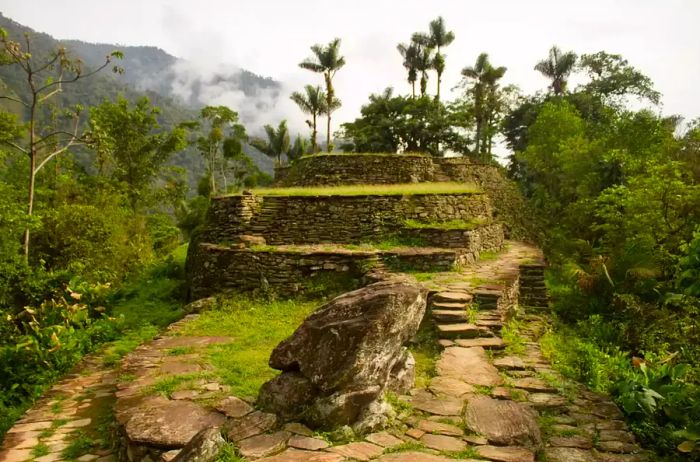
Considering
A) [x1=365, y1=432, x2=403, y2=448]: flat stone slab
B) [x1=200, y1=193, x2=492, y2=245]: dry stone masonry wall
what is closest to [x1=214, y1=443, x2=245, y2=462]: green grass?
[x1=365, y1=432, x2=403, y2=448]: flat stone slab

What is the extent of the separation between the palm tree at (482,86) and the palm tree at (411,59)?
3.25 meters

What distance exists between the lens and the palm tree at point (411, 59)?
93.0 ft

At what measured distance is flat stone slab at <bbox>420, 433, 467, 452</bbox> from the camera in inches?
133

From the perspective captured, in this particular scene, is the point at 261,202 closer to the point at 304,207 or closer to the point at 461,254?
the point at 304,207

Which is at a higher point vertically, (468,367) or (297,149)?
(297,149)

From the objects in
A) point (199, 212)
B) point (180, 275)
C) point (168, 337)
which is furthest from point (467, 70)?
point (168, 337)

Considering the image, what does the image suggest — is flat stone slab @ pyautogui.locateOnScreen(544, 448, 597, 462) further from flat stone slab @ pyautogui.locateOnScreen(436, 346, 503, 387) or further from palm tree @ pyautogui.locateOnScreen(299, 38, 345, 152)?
palm tree @ pyautogui.locateOnScreen(299, 38, 345, 152)

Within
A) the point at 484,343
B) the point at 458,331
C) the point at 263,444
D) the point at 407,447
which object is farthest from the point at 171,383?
the point at 484,343

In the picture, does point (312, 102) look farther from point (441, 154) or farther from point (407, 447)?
point (407, 447)

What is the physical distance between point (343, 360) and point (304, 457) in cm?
78

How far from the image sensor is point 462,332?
605 centimetres

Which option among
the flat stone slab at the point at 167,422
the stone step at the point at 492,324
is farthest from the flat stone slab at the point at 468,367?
the flat stone slab at the point at 167,422

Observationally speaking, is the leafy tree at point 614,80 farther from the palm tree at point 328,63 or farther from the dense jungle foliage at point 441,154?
the palm tree at point 328,63

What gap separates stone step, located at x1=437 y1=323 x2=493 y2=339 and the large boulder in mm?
2003
